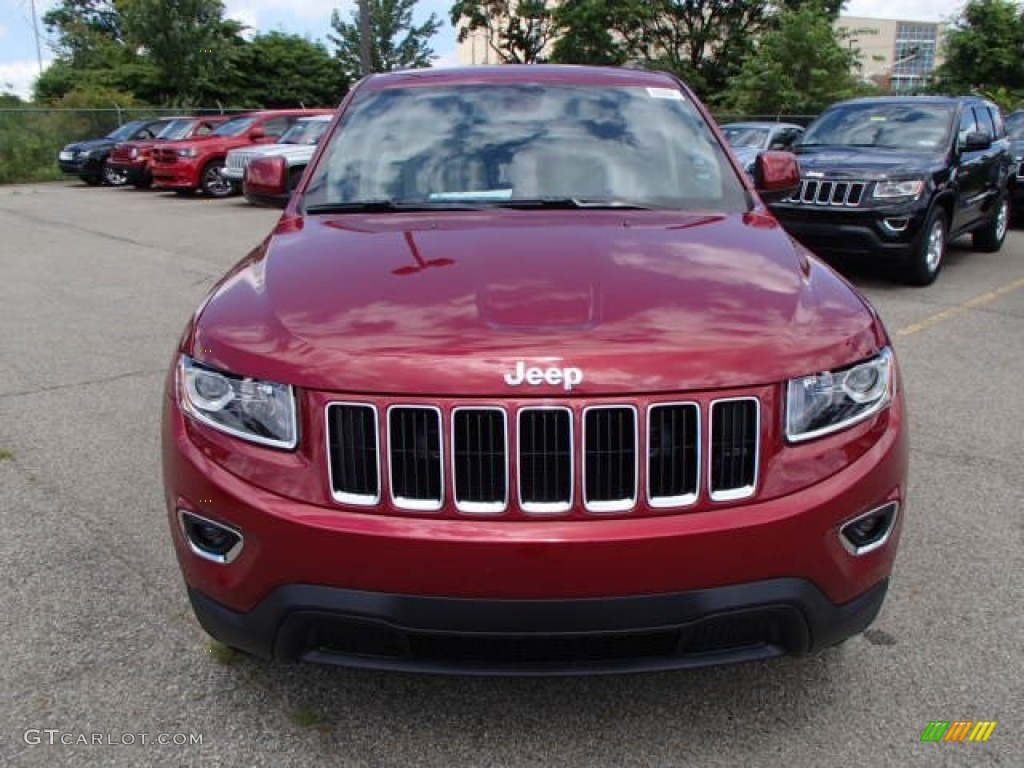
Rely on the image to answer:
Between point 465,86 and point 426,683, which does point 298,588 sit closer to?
point 426,683

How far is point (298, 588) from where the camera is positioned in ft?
6.64

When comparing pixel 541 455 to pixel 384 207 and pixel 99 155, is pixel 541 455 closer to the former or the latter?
pixel 384 207

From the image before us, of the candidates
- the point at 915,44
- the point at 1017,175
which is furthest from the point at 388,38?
the point at 915,44

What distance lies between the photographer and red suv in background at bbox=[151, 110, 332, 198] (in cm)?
1870

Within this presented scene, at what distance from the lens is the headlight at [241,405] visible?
207 centimetres

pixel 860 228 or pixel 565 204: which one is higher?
pixel 565 204

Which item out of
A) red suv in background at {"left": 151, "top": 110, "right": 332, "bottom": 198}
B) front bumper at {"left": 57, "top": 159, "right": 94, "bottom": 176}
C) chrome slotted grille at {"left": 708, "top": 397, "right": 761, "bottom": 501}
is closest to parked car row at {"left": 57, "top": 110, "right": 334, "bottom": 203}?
red suv in background at {"left": 151, "top": 110, "right": 332, "bottom": 198}

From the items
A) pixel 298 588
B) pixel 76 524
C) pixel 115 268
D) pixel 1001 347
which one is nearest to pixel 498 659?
pixel 298 588

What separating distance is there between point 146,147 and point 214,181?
2.41m

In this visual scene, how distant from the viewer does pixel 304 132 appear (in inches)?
696

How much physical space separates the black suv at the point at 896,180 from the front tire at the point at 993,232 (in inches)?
25.3

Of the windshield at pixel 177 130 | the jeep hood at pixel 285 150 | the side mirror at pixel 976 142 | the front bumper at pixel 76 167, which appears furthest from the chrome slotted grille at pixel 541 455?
the front bumper at pixel 76 167

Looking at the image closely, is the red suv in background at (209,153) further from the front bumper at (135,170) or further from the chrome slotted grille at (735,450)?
the chrome slotted grille at (735,450)

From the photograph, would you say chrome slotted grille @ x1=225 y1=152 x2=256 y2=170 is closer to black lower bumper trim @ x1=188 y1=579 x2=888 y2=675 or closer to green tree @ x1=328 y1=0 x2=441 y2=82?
black lower bumper trim @ x1=188 y1=579 x2=888 y2=675
